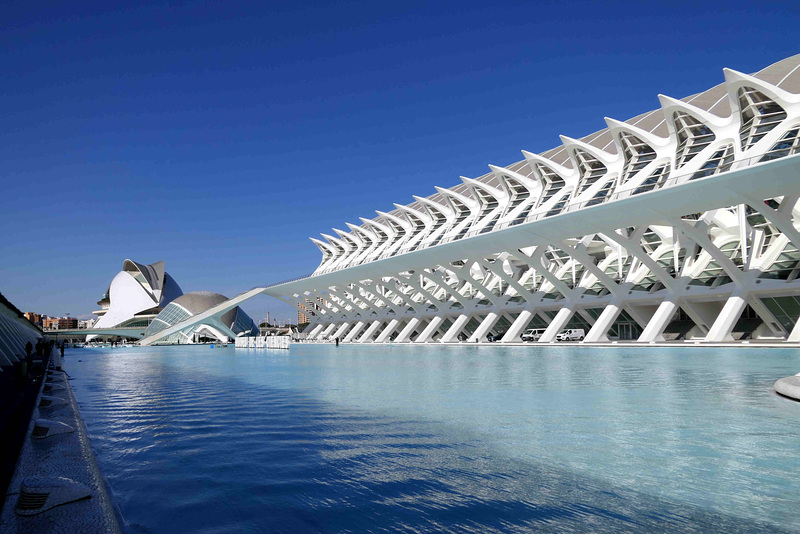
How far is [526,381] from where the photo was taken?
1027cm

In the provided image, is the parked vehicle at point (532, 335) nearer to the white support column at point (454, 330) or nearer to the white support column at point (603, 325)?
the white support column at point (454, 330)

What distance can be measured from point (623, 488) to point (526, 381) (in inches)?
275

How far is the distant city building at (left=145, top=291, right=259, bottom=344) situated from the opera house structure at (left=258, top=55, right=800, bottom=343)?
1852 centimetres

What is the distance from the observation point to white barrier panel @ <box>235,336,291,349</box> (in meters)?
33.8

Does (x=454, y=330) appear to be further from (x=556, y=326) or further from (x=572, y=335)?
(x=556, y=326)

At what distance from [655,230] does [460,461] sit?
29.2 metres

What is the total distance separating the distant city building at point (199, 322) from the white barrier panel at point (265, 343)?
13.1 metres

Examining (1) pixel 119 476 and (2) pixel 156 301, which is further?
(2) pixel 156 301

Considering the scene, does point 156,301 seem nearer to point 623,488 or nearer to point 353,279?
point 353,279

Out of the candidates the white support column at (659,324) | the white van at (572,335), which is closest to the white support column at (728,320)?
the white support column at (659,324)

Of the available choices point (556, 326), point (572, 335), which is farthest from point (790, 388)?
point (572, 335)

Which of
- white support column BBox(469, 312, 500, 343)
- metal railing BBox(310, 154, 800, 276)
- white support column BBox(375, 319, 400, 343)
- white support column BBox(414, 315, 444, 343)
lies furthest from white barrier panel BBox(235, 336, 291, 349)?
white support column BBox(469, 312, 500, 343)

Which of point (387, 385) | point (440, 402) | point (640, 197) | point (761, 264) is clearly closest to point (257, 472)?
point (440, 402)

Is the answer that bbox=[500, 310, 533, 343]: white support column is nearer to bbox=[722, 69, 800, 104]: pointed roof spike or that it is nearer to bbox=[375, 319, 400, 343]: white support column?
bbox=[375, 319, 400, 343]: white support column
